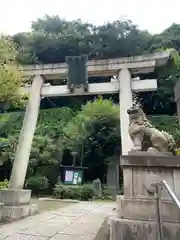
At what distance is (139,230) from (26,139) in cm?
472

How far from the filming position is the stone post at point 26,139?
20.2ft

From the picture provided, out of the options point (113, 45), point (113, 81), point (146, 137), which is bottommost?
point (146, 137)

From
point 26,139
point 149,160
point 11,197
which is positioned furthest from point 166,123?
point 149,160

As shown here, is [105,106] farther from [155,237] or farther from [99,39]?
[155,237]

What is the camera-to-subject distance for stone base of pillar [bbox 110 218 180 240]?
273 centimetres

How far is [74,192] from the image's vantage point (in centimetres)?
1259

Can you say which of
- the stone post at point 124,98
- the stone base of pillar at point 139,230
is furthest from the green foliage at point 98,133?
the stone base of pillar at point 139,230

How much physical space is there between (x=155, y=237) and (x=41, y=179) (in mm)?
11528

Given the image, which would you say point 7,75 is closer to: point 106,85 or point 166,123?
point 106,85

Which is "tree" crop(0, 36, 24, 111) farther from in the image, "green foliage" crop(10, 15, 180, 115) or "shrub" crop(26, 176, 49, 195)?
"green foliage" crop(10, 15, 180, 115)

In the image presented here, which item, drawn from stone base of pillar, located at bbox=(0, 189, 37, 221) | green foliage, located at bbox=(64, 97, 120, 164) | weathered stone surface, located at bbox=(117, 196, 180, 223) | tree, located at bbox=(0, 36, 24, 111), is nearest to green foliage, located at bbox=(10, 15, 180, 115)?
green foliage, located at bbox=(64, 97, 120, 164)

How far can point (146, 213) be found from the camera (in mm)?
2918

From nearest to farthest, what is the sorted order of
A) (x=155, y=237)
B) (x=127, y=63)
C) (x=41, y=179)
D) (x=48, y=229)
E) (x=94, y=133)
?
(x=155, y=237) < (x=48, y=229) < (x=127, y=63) < (x=41, y=179) < (x=94, y=133)

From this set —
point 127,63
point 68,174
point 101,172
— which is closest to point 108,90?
point 127,63
